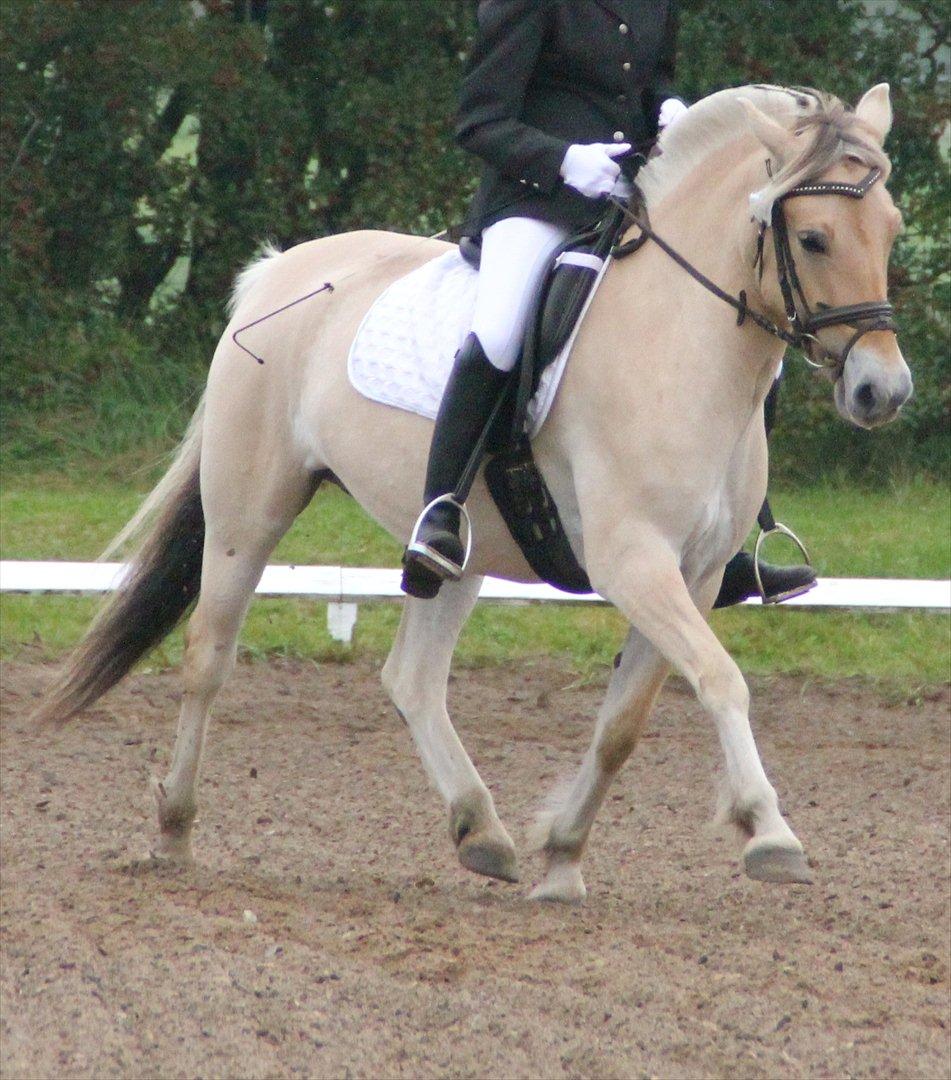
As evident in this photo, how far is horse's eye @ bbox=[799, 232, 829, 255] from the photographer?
4.02m

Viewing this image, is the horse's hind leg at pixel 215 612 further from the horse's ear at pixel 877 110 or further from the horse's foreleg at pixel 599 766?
the horse's ear at pixel 877 110

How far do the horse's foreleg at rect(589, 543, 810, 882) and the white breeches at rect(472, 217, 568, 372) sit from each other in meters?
0.63

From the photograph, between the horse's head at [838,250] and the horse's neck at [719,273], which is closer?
the horse's head at [838,250]

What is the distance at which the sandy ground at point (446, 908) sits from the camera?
399cm

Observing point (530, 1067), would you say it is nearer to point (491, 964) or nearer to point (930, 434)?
point (491, 964)

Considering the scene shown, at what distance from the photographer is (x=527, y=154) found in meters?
4.68

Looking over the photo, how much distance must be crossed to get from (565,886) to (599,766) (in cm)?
37

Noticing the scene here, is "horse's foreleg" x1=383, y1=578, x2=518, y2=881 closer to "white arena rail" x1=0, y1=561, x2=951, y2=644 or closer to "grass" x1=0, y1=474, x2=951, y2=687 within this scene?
"white arena rail" x1=0, y1=561, x2=951, y2=644

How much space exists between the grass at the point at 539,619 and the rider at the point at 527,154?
136 inches

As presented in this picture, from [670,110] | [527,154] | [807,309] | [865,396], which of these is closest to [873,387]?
[865,396]

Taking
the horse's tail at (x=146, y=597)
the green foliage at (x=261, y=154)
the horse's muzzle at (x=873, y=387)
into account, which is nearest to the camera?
the horse's muzzle at (x=873, y=387)

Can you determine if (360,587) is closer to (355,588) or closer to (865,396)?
(355,588)

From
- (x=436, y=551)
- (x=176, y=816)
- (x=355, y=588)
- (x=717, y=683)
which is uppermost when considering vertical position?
(x=717, y=683)

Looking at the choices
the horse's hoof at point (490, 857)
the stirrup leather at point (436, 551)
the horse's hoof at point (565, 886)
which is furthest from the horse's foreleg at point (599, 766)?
the stirrup leather at point (436, 551)
